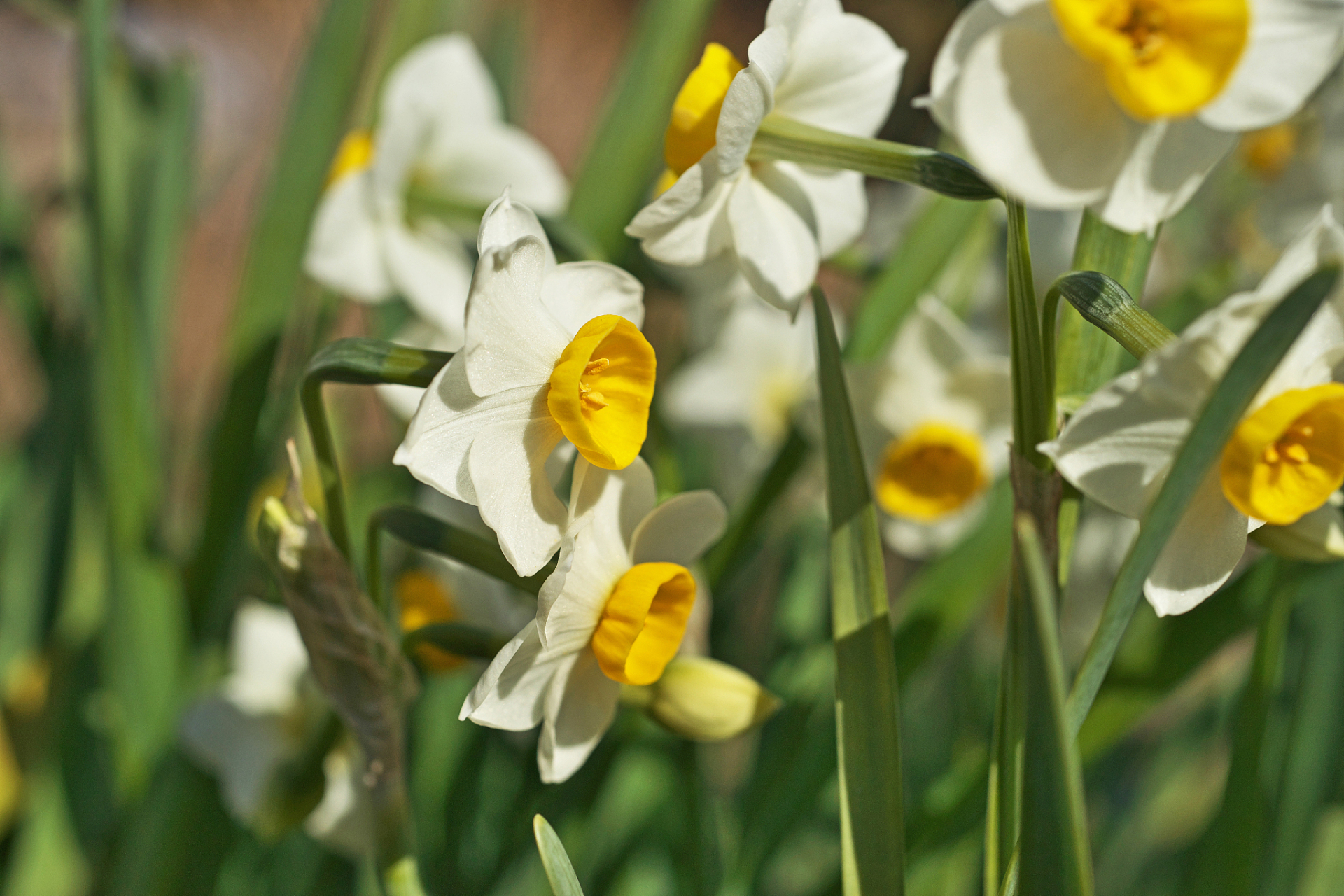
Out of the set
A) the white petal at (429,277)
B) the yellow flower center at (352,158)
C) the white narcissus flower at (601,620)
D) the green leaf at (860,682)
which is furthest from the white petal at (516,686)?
the yellow flower center at (352,158)

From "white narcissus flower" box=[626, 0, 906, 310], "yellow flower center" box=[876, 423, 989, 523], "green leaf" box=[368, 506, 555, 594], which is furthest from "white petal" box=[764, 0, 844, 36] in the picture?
→ "yellow flower center" box=[876, 423, 989, 523]

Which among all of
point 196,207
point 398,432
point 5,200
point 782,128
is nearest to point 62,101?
point 196,207

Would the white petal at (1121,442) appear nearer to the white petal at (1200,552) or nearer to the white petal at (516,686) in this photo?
the white petal at (1200,552)

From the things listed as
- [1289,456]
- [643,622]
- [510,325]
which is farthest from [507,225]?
[1289,456]

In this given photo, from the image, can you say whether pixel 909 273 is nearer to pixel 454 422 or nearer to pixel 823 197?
pixel 823 197

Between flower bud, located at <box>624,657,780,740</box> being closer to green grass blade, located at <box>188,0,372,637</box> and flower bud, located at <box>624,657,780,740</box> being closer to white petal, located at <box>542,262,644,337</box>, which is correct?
white petal, located at <box>542,262,644,337</box>

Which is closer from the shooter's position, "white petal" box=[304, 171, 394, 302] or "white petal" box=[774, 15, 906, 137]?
"white petal" box=[774, 15, 906, 137]
